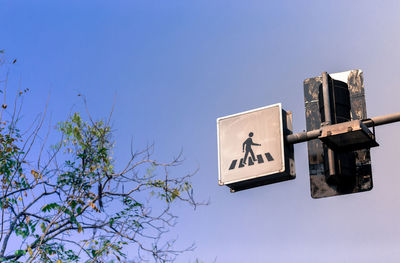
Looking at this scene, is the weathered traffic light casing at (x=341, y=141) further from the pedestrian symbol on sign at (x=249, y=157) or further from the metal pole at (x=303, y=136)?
the pedestrian symbol on sign at (x=249, y=157)

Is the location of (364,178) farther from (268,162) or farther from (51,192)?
(51,192)

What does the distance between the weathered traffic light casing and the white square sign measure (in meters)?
0.47

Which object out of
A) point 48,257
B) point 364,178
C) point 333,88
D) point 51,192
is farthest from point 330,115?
point 51,192

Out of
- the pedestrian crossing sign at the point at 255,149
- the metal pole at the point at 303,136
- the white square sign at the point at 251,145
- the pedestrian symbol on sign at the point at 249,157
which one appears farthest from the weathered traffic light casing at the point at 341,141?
the pedestrian symbol on sign at the point at 249,157

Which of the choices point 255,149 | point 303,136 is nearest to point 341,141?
point 303,136

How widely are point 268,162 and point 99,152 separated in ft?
36.6

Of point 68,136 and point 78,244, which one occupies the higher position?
point 68,136

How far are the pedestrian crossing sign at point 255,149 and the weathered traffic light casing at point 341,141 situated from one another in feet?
1.17

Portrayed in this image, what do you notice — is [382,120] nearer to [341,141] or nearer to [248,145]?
[341,141]

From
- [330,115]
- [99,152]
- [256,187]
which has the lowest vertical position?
[256,187]

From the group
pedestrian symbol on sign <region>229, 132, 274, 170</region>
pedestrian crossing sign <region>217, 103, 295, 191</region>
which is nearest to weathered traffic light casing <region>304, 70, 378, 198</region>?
pedestrian crossing sign <region>217, 103, 295, 191</region>

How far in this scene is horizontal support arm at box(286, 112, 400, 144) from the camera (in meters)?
5.81

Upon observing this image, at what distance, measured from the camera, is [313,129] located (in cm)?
660

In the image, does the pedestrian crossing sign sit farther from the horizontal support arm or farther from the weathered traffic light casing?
the weathered traffic light casing
